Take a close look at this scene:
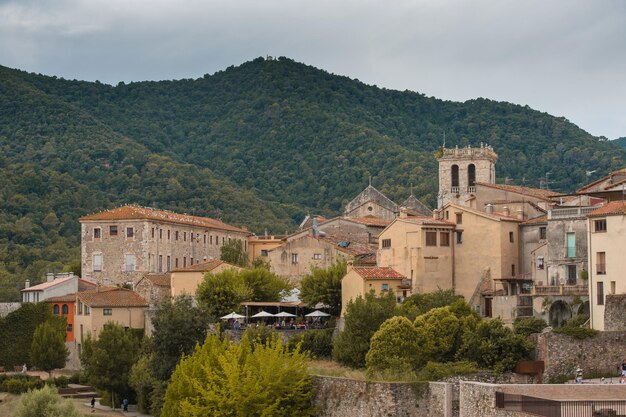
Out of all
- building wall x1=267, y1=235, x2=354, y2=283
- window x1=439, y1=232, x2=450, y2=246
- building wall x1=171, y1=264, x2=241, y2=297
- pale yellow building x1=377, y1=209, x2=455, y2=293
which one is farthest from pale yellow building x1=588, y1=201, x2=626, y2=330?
building wall x1=171, y1=264, x2=241, y2=297

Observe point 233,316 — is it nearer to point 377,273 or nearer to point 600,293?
point 377,273

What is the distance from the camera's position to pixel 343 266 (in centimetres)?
7194

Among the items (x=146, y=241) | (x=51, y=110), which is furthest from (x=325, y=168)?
(x=146, y=241)

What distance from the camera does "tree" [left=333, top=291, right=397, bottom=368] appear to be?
59.7 meters

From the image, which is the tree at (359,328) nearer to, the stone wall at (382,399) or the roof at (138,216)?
the stone wall at (382,399)

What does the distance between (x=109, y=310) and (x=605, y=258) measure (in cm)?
3660

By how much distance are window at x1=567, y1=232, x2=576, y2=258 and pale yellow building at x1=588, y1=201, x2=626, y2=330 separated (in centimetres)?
535

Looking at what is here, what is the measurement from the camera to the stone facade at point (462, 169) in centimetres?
10256

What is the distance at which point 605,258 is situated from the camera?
54562 mm

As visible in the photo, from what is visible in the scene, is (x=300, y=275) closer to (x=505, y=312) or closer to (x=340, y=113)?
(x=505, y=312)

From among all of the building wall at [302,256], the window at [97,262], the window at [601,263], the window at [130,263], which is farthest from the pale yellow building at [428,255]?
the window at [97,262]

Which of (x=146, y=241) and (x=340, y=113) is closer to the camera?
(x=146, y=241)

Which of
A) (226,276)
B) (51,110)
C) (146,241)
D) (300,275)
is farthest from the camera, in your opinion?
(51,110)

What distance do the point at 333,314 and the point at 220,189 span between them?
5907 cm
